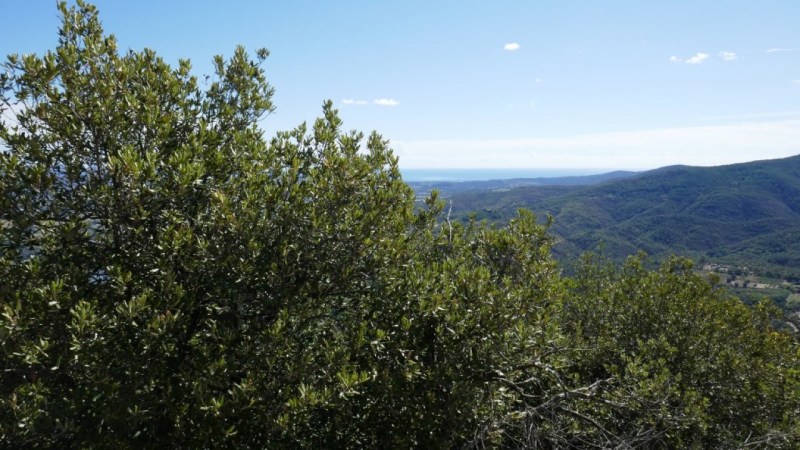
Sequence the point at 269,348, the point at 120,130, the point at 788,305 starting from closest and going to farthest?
the point at 269,348
the point at 120,130
the point at 788,305

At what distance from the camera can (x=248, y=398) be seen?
6.25m

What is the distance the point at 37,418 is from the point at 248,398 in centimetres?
264

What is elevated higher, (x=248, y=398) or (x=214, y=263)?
(x=214, y=263)

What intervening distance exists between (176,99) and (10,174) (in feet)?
9.48

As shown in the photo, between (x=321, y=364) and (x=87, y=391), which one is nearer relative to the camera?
(x=87, y=391)

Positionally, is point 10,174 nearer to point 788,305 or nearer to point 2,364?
point 2,364

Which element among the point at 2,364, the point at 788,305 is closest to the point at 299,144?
the point at 2,364

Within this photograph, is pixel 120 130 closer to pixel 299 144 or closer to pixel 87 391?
pixel 299 144

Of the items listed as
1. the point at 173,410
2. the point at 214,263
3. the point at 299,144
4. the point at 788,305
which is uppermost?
the point at 299,144

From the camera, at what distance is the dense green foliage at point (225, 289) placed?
628 cm

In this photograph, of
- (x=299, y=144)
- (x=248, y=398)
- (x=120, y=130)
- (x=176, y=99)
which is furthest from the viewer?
(x=299, y=144)

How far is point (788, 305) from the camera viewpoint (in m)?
129

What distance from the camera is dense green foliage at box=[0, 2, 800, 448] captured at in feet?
20.6

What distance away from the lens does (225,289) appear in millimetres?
7246
